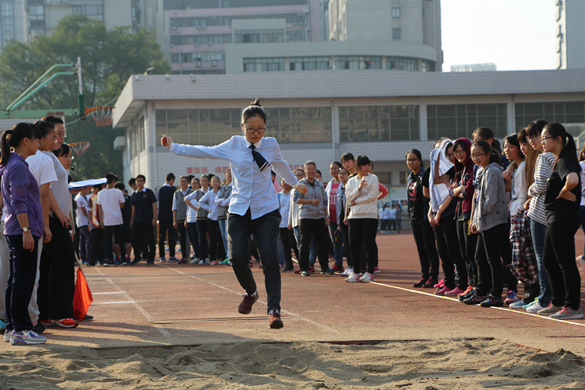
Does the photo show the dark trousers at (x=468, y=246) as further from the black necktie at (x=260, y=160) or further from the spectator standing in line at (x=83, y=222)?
the spectator standing in line at (x=83, y=222)

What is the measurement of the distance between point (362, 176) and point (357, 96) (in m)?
31.8

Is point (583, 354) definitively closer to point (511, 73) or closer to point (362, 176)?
point (362, 176)

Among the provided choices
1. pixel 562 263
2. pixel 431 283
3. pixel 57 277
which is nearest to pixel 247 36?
pixel 431 283

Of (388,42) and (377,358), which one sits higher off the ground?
(388,42)

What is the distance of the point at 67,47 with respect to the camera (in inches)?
2490

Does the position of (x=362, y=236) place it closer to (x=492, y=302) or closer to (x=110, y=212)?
(x=492, y=302)

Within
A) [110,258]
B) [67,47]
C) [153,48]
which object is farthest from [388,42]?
[110,258]

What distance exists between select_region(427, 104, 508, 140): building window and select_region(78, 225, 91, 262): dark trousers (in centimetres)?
2926

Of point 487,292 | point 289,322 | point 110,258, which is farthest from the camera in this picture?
point 110,258

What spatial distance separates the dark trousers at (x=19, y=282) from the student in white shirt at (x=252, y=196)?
1526mm

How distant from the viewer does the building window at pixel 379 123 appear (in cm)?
4234

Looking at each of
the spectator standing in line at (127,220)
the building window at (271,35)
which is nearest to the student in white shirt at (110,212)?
the spectator standing in line at (127,220)

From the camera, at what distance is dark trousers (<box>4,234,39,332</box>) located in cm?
569

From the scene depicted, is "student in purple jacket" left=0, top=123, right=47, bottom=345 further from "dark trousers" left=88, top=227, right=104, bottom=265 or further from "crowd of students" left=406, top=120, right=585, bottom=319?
"dark trousers" left=88, top=227, right=104, bottom=265
